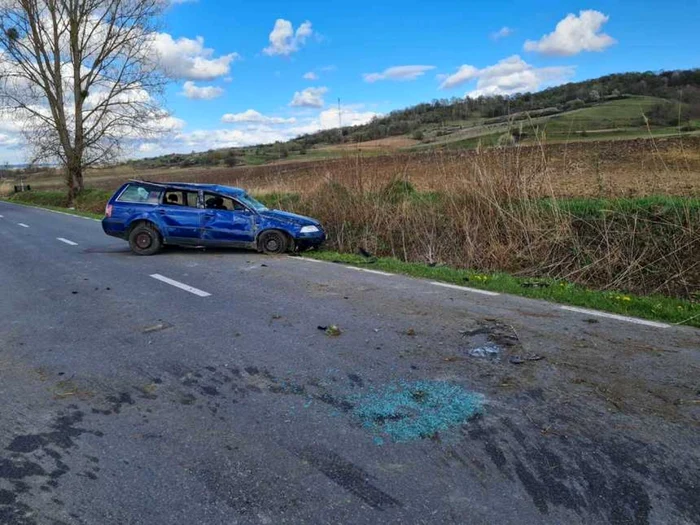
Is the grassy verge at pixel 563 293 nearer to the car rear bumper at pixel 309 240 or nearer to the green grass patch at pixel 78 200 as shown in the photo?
the car rear bumper at pixel 309 240

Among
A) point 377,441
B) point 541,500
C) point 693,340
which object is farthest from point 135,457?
point 693,340

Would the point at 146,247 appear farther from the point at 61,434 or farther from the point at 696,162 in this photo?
the point at 696,162

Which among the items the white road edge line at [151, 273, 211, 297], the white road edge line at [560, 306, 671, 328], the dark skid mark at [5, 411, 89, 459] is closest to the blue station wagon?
the white road edge line at [151, 273, 211, 297]

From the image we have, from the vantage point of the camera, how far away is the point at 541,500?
9.32 feet

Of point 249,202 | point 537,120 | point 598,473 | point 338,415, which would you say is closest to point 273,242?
point 249,202

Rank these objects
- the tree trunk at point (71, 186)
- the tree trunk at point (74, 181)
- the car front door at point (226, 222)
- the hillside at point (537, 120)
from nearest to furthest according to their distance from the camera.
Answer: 1. the hillside at point (537, 120)
2. the car front door at point (226, 222)
3. the tree trunk at point (74, 181)
4. the tree trunk at point (71, 186)

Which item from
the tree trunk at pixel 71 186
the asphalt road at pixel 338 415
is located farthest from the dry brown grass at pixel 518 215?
the tree trunk at pixel 71 186

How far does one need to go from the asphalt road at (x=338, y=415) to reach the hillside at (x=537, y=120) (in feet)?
20.7

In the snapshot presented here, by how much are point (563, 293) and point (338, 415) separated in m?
4.70

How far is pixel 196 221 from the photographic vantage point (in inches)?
469

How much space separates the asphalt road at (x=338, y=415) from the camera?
9.43ft

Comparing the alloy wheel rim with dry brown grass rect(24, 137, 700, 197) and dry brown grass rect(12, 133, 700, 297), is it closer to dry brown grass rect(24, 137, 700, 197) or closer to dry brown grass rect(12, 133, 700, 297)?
dry brown grass rect(12, 133, 700, 297)

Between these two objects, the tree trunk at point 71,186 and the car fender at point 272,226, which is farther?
the tree trunk at point 71,186

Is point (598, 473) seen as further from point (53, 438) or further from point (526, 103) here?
point (526, 103)
